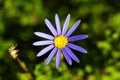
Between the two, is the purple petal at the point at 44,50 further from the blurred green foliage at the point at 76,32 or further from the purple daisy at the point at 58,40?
the blurred green foliage at the point at 76,32

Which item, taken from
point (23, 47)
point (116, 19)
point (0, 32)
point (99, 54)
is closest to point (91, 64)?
point (99, 54)

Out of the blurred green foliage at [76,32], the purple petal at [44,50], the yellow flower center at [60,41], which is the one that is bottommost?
the purple petal at [44,50]

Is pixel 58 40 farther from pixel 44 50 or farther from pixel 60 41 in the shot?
pixel 44 50

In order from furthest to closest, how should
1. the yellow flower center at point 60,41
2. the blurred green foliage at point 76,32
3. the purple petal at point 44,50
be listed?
the blurred green foliage at point 76,32 → the yellow flower center at point 60,41 → the purple petal at point 44,50

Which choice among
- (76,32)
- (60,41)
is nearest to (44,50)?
(60,41)

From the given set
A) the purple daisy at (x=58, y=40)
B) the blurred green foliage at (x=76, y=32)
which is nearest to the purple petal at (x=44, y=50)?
the purple daisy at (x=58, y=40)

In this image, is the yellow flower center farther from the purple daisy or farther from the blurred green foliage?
the blurred green foliage

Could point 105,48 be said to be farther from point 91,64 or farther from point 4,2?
point 4,2
